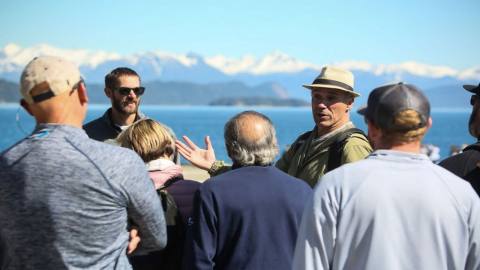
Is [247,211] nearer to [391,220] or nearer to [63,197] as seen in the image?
[391,220]

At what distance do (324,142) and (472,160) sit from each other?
47.1 inches

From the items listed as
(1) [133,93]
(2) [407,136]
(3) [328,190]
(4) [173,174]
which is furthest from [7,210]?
(1) [133,93]

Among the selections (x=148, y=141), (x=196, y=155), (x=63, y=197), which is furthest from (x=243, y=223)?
(x=196, y=155)

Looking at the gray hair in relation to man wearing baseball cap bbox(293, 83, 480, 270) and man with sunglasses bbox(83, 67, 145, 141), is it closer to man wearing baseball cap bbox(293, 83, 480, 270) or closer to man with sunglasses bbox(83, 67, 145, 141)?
man wearing baseball cap bbox(293, 83, 480, 270)

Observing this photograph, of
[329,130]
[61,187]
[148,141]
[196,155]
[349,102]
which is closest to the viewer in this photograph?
[61,187]

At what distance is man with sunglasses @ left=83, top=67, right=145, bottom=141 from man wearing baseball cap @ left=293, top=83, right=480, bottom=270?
3.61 m

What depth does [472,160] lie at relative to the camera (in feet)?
14.1

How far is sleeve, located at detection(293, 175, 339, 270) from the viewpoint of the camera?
116 inches

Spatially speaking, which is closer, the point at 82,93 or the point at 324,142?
the point at 82,93

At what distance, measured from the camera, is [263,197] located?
359cm

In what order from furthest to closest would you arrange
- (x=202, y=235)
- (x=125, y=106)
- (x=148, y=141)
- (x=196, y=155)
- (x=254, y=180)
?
(x=125, y=106) → (x=196, y=155) → (x=148, y=141) → (x=254, y=180) → (x=202, y=235)

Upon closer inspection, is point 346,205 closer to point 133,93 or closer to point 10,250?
point 10,250

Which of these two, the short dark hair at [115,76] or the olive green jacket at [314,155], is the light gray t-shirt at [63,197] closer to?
the olive green jacket at [314,155]

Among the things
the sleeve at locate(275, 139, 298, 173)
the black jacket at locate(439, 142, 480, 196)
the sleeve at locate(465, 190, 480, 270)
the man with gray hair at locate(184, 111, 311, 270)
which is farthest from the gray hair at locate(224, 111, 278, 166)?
the sleeve at locate(275, 139, 298, 173)
